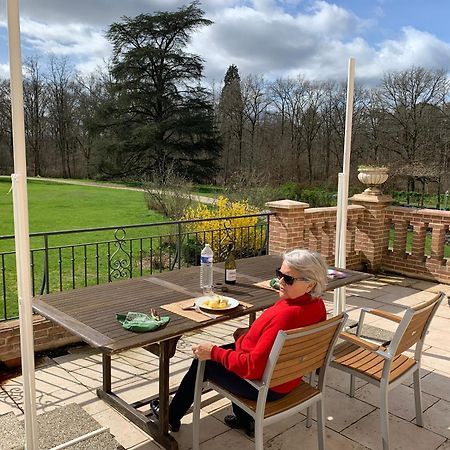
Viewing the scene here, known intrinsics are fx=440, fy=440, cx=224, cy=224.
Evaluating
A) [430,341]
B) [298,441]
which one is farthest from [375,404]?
[430,341]

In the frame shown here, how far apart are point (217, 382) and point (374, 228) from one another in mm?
4443

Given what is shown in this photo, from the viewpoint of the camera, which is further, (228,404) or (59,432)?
(228,404)

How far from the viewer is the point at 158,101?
2602cm

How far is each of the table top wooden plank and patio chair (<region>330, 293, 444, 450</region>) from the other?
0.53 meters

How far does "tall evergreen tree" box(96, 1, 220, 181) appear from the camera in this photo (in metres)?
25.3

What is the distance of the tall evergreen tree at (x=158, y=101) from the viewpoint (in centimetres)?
2528

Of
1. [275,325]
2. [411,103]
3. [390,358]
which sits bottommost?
[390,358]

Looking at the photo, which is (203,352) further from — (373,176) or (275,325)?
(373,176)

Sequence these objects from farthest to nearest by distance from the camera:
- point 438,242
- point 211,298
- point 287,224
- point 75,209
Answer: point 75,209 < point 438,242 < point 287,224 < point 211,298

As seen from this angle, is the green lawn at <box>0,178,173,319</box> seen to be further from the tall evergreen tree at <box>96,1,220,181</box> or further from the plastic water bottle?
the tall evergreen tree at <box>96,1,220,181</box>

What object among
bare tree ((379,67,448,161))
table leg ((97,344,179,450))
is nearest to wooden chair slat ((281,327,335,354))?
table leg ((97,344,179,450))

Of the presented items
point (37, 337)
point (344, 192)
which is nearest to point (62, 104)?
point (37, 337)

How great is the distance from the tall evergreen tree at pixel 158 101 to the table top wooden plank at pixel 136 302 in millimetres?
22483

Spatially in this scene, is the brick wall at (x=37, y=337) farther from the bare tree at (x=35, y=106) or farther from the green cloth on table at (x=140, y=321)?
the bare tree at (x=35, y=106)
